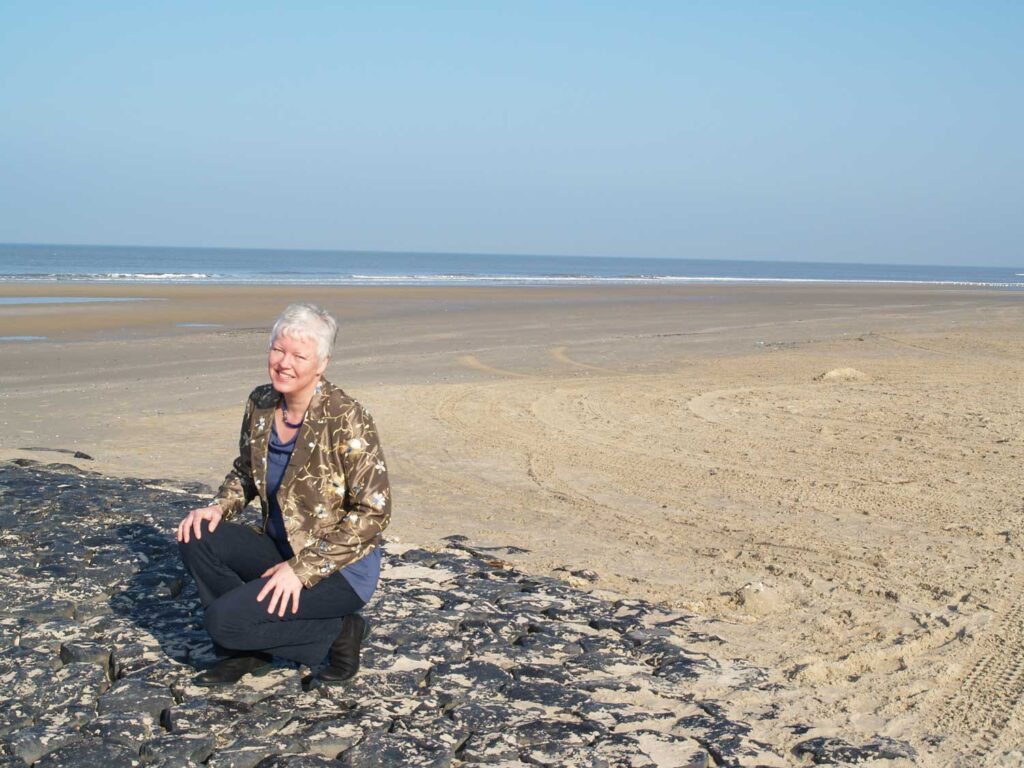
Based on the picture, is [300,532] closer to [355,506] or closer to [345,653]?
[355,506]

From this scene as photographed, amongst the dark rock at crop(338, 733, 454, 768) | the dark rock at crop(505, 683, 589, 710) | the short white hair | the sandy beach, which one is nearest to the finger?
the dark rock at crop(338, 733, 454, 768)

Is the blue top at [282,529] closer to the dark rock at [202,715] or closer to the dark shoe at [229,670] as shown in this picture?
the dark shoe at [229,670]

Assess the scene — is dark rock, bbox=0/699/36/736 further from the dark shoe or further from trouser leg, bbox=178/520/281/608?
trouser leg, bbox=178/520/281/608

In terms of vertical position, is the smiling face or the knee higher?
the smiling face

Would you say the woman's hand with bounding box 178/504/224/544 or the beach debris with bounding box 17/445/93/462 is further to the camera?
the beach debris with bounding box 17/445/93/462

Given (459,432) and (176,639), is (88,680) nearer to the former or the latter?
(176,639)

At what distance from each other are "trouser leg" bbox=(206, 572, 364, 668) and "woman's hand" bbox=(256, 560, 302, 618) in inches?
1.2

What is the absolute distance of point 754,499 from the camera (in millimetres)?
7691

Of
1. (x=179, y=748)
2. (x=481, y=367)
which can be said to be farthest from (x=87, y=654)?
(x=481, y=367)

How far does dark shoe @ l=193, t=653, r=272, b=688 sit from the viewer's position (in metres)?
4.13

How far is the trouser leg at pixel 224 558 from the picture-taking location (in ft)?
13.5

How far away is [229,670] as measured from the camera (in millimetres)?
4141

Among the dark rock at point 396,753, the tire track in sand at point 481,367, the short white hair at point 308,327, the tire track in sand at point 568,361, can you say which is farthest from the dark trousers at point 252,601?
the tire track in sand at point 568,361

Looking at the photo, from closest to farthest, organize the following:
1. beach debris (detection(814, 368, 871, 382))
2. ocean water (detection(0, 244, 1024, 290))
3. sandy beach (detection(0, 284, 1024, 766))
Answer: sandy beach (detection(0, 284, 1024, 766)), beach debris (detection(814, 368, 871, 382)), ocean water (detection(0, 244, 1024, 290))
